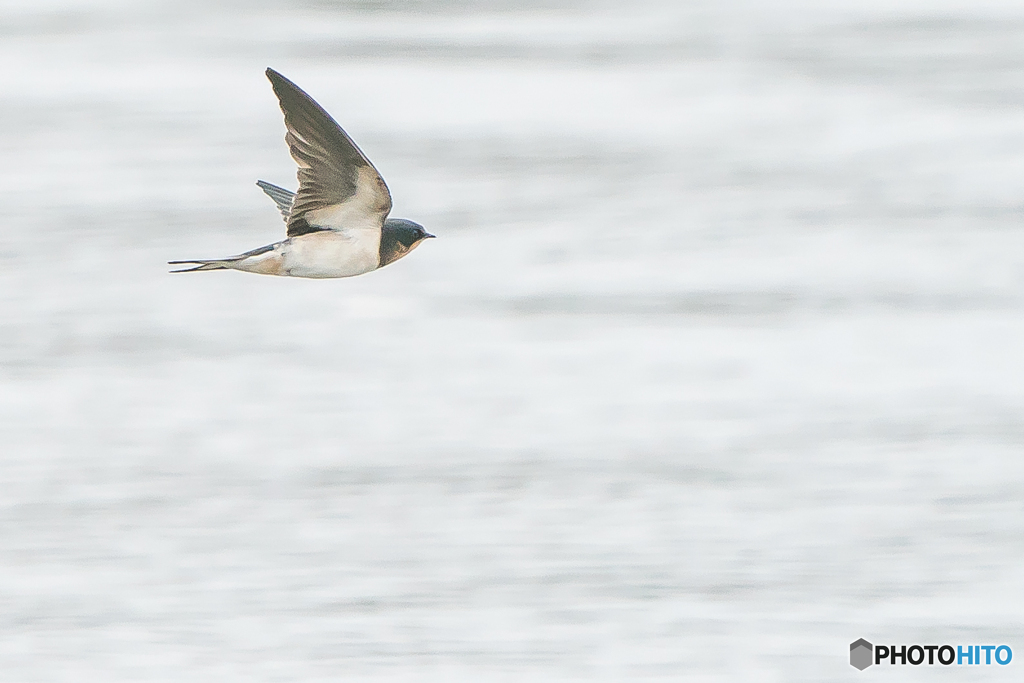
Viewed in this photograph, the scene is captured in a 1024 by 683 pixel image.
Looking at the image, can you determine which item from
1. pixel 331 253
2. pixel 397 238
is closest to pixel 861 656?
pixel 397 238

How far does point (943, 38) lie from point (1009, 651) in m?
4.31

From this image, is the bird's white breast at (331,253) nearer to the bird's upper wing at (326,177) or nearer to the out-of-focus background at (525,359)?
the bird's upper wing at (326,177)

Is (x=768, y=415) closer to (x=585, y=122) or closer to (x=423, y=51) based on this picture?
(x=585, y=122)

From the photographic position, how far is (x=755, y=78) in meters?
7.72

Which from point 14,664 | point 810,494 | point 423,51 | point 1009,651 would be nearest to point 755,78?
point 423,51

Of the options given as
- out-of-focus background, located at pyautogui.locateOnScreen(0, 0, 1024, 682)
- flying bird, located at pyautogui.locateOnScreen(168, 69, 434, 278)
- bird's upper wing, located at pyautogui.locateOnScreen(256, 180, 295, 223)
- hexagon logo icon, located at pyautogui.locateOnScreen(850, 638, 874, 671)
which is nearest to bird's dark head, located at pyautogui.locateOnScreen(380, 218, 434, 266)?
flying bird, located at pyautogui.locateOnScreen(168, 69, 434, 278)

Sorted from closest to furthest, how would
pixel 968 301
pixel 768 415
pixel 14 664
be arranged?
pixel 14 664, pixel 768 415, pixel 968 301

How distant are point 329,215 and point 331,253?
88 millimetres

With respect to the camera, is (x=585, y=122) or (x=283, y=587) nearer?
(x=283, y=587)

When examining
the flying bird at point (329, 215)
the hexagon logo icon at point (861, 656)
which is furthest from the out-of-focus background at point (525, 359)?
the flying bird at point (329, 215)

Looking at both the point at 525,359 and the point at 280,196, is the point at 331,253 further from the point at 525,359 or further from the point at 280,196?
the point at 525,359

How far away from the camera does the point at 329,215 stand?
362 centimetres

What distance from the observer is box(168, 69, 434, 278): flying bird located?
3467 mm

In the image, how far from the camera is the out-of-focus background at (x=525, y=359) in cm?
443
